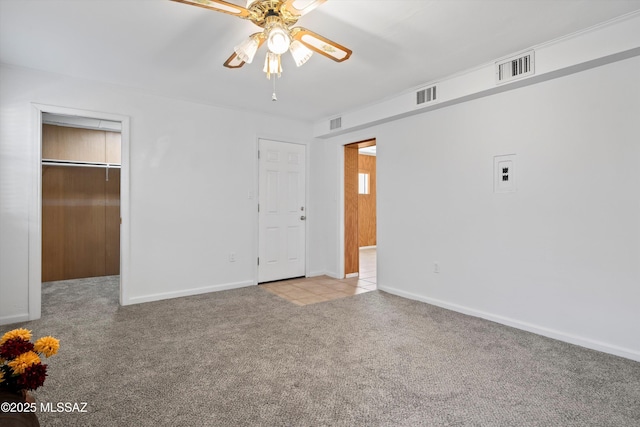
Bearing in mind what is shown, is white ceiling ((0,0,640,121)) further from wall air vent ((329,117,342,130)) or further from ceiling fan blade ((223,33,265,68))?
wall air vent ((329,117,342,130))

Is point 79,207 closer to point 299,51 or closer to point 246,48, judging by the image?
point 246,48

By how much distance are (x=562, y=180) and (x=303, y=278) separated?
3624mm

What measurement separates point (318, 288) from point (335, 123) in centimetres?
242

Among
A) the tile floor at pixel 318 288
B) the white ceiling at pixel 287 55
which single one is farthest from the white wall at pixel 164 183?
the tile floor at pixel 318 288

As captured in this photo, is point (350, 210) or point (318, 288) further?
point (350, 210)

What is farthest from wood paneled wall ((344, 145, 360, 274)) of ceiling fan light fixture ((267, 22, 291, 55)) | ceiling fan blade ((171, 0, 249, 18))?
ceiling fan blade ((171, 0, 249, 18))

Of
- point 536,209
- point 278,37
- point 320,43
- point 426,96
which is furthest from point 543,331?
point 278,37

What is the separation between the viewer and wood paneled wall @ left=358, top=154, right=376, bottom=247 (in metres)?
9.22

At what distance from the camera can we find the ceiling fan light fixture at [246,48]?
216cm

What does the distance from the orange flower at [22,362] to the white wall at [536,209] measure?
3476 mm

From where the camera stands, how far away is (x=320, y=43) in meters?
2.18

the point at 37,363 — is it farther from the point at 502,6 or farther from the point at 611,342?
the point at 611,342

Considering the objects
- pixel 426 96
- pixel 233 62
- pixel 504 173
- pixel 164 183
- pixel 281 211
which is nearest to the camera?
pixel 233 62

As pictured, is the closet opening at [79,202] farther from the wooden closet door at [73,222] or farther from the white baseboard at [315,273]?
the white baseboard at [315,273]
